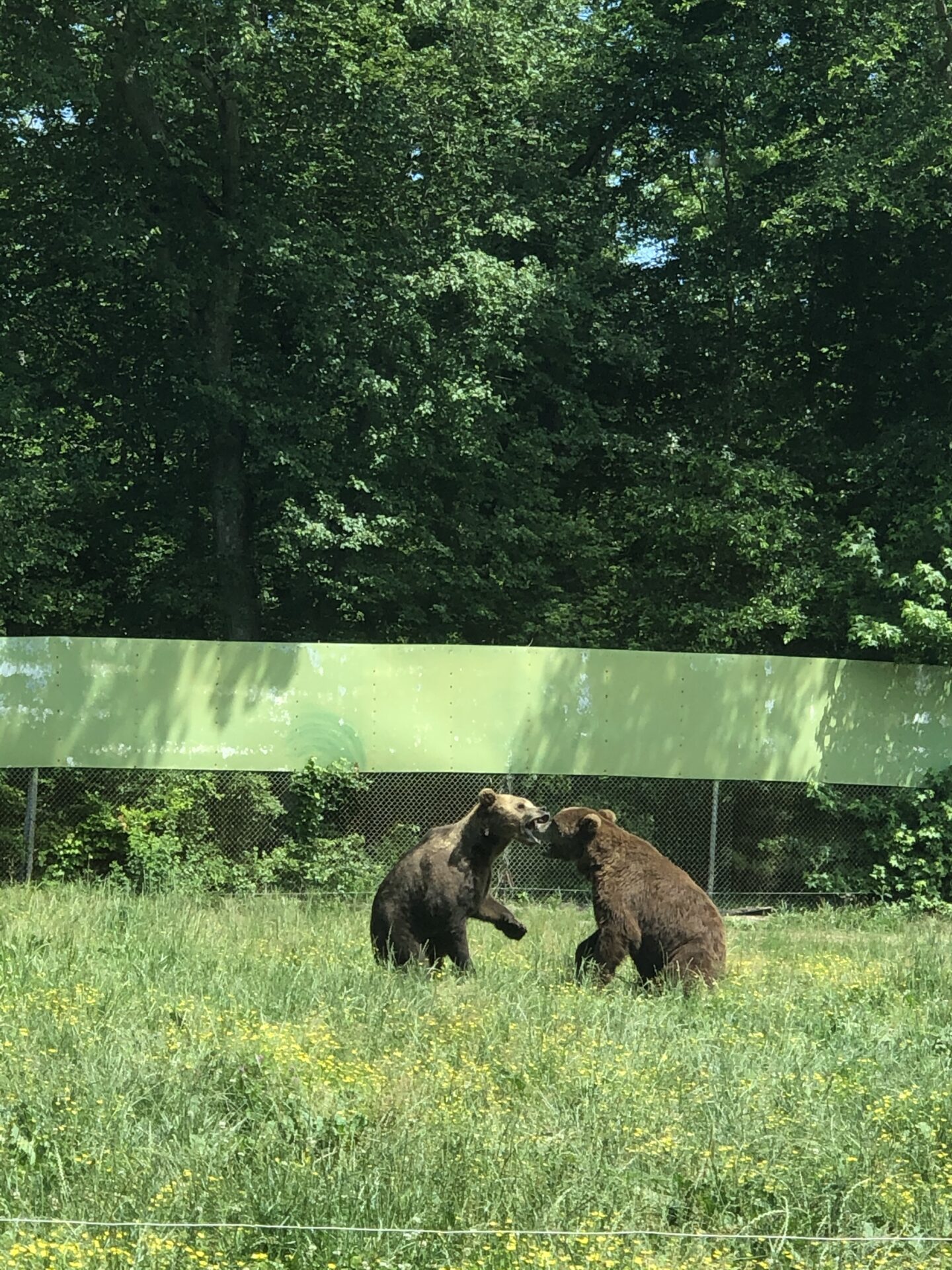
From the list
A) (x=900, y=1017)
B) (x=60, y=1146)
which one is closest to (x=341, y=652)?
(x=900, y=1017)

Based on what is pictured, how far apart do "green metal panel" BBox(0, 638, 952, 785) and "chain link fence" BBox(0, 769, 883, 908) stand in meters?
0.49

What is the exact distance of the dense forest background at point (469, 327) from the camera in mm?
20219

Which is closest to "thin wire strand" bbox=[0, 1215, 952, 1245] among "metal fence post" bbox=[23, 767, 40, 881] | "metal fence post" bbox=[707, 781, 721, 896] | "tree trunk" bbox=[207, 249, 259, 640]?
"metal fence post" bbox=[23, 767, 40, 881]

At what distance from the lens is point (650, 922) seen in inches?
395

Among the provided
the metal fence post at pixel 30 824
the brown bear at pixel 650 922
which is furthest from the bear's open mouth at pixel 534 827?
→ the metal fence post at pixel 30 824

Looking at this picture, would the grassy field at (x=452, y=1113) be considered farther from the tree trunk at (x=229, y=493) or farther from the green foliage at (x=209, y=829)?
the tree trunk at (x=229, y=493)

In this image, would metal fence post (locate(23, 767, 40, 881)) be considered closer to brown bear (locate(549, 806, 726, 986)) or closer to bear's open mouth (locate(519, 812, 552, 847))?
bear's open mouth (locate(519, 812, 552, 847))

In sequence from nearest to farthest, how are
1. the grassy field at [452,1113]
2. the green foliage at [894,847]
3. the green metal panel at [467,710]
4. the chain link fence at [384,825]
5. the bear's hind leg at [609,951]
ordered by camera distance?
the grassy field at [452,1113], the bear's hind leg at [609,951], the green metal panel at [467,710], the chain link fence at [384,825], the green foliage at [894,847]

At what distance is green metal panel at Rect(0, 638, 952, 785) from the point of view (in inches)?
666

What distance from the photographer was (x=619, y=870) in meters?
10.2

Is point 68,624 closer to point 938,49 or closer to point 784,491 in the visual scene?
point 784,491

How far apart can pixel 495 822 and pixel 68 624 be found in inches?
533

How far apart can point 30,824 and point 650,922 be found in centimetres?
845

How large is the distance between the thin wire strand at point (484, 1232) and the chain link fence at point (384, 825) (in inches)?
422
